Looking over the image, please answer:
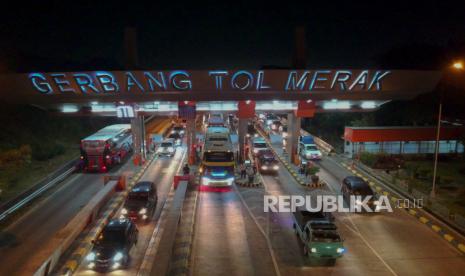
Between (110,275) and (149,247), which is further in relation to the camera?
(149,247)

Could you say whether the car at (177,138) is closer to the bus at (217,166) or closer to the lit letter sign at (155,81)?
the bus at (217,166)

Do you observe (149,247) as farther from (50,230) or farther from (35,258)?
(50,230)

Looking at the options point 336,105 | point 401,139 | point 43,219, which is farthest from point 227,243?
point 401,139

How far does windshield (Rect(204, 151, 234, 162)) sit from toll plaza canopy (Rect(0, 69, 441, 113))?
164 inches

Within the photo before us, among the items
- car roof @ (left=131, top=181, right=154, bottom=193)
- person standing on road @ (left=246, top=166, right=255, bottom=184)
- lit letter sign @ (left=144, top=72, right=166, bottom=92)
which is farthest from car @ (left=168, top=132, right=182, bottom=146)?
car roof @ (left=131, top=181, right=154, bottom=193)

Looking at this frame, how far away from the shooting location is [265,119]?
63.4 metres

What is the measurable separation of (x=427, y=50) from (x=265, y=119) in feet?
89.0

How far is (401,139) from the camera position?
34.8 m

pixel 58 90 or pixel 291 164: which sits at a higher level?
pixel 58 90

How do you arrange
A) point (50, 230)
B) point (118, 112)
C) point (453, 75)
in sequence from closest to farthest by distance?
point (50, 230) < point (118, 112) < point (453, 75)

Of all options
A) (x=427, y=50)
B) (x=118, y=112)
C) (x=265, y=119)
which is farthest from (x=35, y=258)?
(x=427, y=50)

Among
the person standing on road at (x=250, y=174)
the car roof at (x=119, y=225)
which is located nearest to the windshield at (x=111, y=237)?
the car roof at (x=119, y=225)

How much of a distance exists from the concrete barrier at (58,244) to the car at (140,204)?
1833mm

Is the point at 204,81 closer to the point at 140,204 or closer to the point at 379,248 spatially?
the point at 140,204
